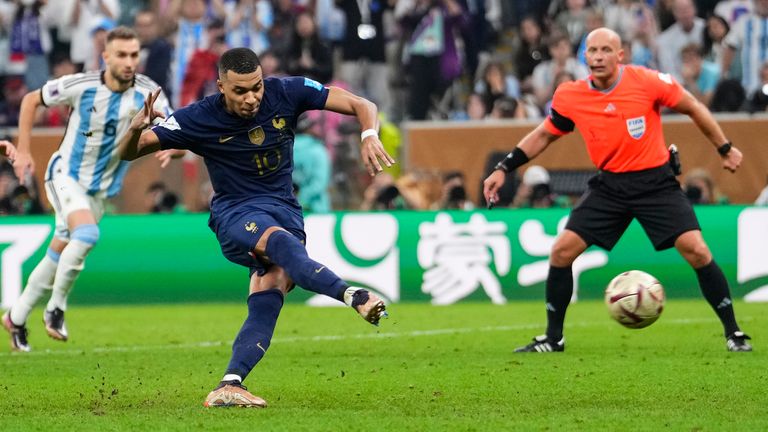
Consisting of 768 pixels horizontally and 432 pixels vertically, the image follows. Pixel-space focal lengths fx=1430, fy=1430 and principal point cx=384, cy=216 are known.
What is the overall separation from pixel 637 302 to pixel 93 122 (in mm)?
4737

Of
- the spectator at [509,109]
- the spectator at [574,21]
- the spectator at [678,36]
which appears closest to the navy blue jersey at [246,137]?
the spectator at [509,109]

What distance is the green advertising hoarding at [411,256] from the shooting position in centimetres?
1609

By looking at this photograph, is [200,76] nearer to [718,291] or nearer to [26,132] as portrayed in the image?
[26,132]

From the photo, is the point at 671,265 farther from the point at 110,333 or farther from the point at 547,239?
the point at 110,333

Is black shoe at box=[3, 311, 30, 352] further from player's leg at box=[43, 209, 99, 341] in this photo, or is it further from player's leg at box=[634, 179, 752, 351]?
player's leg at box=[634, 179, 752, 351]

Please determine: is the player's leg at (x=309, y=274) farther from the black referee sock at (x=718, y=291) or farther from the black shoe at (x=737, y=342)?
the black shoe at (x=737, y=342)

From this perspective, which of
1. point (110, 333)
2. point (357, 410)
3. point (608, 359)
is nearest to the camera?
point (357, 410)

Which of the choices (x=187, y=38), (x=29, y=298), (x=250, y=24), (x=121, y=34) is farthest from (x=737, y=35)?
(x=29, y=298)

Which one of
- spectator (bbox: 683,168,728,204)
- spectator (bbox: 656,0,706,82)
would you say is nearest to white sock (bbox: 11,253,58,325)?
spectator (bbox: 683,168,728,204)

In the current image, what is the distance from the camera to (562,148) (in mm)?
18391

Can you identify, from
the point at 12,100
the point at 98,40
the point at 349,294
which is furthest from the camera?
the point at 12,100

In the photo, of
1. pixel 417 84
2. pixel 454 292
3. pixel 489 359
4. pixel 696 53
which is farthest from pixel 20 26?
pixel 489 359

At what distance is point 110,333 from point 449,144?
6672 mm

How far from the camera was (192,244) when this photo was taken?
1678cm
